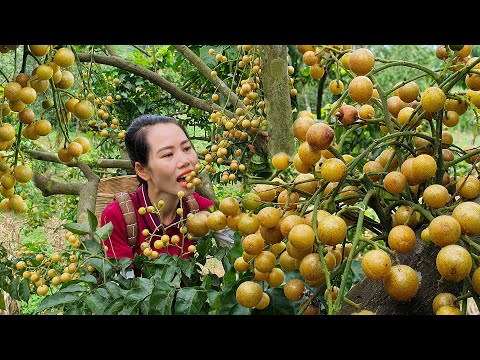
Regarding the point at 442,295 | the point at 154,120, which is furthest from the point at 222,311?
the point at 154,120

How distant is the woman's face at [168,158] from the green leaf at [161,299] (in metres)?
0.60

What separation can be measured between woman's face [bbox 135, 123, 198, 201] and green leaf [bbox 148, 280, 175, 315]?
0.60 metres

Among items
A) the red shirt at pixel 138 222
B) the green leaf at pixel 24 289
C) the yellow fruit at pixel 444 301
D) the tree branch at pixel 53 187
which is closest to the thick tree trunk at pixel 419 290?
the yellow fruit at pixel 444 301

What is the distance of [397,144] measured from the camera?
500mm

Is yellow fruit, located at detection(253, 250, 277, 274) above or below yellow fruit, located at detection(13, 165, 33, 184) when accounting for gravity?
below

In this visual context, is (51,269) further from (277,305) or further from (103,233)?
(277,305)

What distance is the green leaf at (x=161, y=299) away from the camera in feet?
1.93

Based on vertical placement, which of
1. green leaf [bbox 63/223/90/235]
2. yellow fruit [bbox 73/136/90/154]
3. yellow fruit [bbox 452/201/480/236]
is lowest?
yellow fruit [bbox 452/201/480/236]

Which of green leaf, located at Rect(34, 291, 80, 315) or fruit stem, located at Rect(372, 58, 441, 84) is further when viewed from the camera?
green leaf, located at Rect(34, 291, 80, 315)

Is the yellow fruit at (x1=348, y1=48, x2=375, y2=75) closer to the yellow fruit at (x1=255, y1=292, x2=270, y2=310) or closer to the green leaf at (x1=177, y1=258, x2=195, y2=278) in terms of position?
the yellow fruit at (x1=255, y1=292, x2=270, y2=310)

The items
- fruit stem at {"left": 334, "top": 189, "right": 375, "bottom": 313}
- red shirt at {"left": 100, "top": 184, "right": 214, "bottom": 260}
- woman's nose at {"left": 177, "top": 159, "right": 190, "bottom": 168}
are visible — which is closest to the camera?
fruit stem at {"left": 334, "top": 189, "right": 375, "bottom": 313}

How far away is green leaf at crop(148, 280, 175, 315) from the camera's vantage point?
59 centimetres

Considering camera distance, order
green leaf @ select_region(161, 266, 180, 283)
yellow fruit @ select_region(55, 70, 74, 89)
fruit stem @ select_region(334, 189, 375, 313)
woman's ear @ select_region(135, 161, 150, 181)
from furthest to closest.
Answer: woman's ear @ select_region(135, 161, 150, 181) < green leaf @ select_region(161, 266, 180, 283) < yellow fruit @ select_region(55, 70, 74, 89) < fruit stem @ select_region(334, 189, 375, 313)

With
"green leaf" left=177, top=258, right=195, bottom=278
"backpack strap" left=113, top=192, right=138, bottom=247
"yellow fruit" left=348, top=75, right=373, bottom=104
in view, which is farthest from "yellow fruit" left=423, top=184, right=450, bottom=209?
"backpack strap" left=113, top=192, right=138, bottom=247
